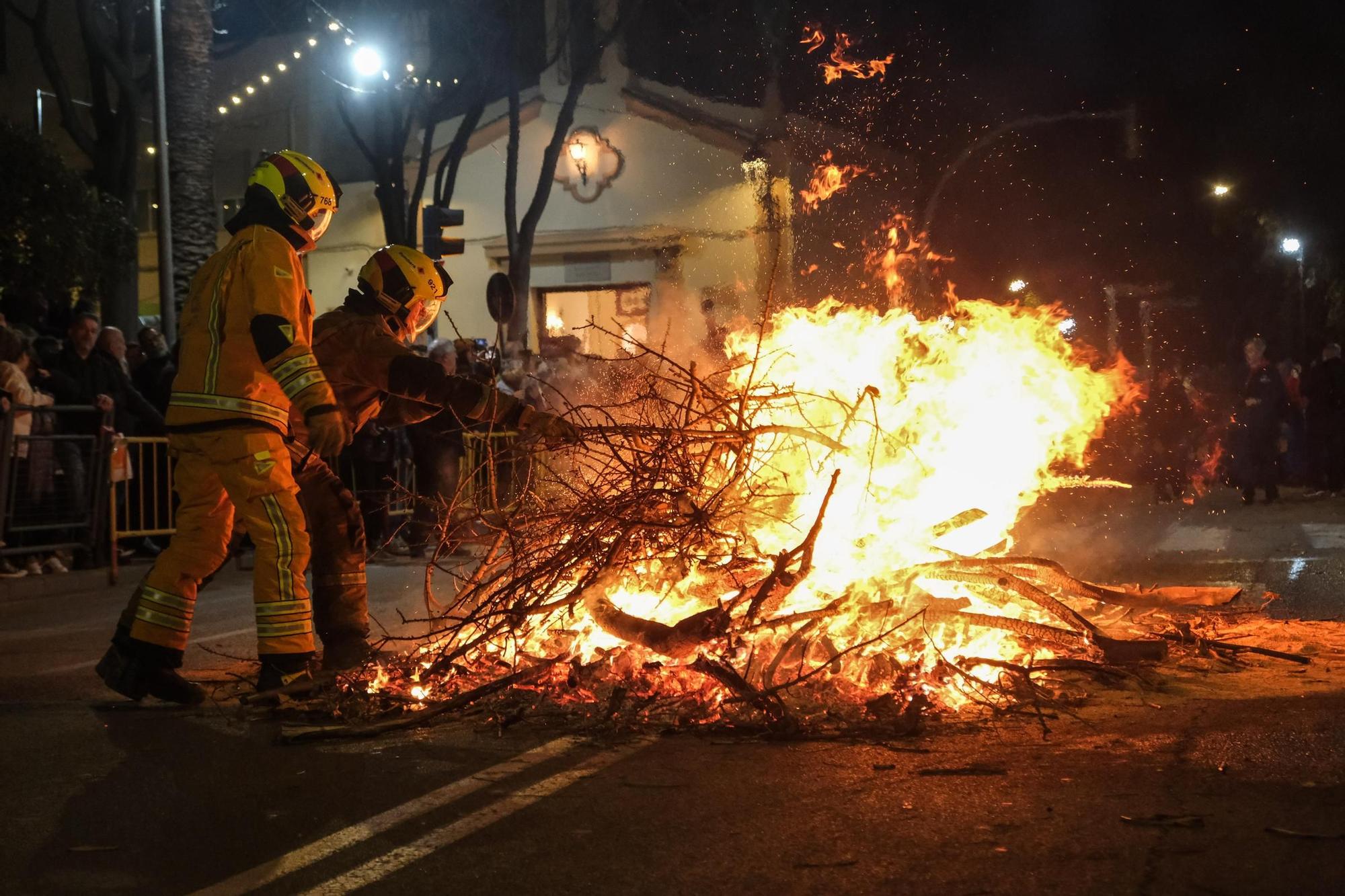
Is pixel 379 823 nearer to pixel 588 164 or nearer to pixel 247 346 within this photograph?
pixel 247 346

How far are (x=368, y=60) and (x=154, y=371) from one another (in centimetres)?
1217

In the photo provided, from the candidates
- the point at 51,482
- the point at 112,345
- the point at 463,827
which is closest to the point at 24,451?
the point at 51,482

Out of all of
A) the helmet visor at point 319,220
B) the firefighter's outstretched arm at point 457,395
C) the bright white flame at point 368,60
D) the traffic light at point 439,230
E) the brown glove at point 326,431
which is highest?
the bright white flame at point 368,60

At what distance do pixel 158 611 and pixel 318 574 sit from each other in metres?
0.69

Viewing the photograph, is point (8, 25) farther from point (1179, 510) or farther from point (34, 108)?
point (1179, 510)

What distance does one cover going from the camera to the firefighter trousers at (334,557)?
5.70m

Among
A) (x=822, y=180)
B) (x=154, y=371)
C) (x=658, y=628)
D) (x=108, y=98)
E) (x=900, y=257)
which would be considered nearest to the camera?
(x=658, y=628)

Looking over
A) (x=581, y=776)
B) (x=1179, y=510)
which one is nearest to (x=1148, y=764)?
(x=581, y=776)

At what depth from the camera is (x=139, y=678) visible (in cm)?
534

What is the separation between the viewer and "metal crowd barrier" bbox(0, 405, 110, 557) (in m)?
10.3

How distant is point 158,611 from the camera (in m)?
5.32

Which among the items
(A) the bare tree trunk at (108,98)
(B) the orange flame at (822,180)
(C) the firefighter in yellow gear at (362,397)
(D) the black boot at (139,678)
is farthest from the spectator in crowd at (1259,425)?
(A) the bare tree trunk at (108,98)

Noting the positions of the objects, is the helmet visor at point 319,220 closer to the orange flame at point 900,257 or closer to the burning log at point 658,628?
the burning log at point 658,628

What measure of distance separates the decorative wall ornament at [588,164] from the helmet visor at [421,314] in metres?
24.1
